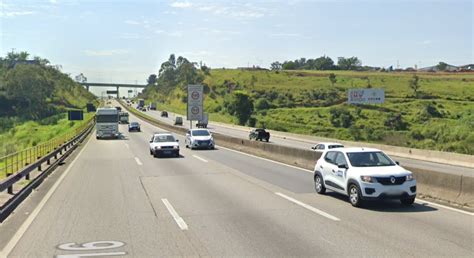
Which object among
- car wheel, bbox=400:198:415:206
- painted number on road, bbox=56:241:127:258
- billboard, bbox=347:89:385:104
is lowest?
painted number on road, bbox=56:241:127:258

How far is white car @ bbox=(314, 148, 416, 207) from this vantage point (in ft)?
42.8

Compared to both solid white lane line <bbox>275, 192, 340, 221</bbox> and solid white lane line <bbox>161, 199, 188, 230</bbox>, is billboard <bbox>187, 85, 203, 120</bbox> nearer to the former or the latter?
solid white lane line <bbox>275, 192, 340, 221</bbox>

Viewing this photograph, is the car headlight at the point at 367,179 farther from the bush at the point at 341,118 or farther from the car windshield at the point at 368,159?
the bush at the point at 341,118

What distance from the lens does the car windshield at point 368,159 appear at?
14250 millimetres

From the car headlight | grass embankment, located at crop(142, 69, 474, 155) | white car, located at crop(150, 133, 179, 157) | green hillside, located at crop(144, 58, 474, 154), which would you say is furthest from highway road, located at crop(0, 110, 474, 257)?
green hillside, located at crop(144, 58, 474, 154)

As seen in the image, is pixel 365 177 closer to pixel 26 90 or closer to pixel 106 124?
pixel 106 124

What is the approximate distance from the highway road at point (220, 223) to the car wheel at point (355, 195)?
0.23 metres

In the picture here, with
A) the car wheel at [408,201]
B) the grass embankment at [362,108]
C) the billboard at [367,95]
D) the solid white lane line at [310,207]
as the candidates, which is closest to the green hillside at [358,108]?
the grass embankment at [362,108]

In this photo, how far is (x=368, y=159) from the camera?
14.5 m

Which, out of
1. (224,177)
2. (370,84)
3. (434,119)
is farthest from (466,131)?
(370,84)

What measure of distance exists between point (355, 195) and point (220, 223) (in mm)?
3925

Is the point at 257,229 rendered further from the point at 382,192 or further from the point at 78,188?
the point at 78,188

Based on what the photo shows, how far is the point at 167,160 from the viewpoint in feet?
97.6

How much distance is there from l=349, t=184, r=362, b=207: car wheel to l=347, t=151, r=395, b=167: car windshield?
2.54ft
